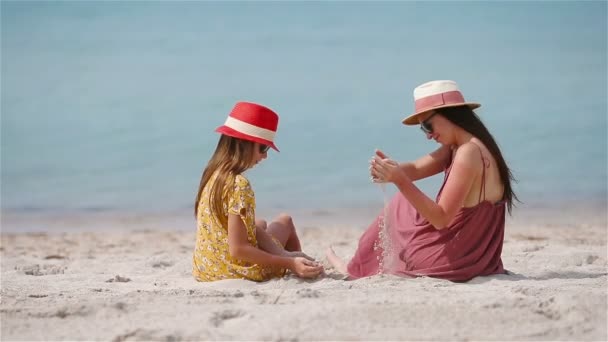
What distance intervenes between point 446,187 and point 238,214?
1098mm

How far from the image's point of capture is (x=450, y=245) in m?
4.09

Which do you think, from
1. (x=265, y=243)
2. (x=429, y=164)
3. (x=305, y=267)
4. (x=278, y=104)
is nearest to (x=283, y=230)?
(x=265, y=243)

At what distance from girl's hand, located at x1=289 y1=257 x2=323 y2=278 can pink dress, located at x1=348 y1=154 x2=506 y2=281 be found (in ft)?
1.20

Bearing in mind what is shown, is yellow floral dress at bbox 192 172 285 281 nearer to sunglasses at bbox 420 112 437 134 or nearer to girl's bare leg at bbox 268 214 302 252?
girl's bare leg at bbox 268 214 302 252

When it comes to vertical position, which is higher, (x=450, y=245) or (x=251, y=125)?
(x=251, y=125)

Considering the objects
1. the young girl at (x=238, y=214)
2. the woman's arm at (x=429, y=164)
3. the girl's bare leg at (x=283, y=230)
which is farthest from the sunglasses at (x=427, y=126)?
the girl's bare leg at (x=283, y=230)

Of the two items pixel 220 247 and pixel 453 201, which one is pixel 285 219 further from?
pixel 453 201

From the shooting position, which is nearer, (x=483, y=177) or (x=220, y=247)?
(x=483, y=177)

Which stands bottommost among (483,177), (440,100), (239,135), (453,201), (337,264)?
(337,264)

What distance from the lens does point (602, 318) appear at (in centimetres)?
310

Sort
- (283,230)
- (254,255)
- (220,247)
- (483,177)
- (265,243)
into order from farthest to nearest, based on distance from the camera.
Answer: (283,230) → (265,243) → (220,247) → (254,255) → (483,177)

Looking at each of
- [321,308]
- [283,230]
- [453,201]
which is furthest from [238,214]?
[453,201]

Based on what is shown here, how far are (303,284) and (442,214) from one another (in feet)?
2.80

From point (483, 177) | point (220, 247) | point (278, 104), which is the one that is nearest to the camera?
point (483, 177)
